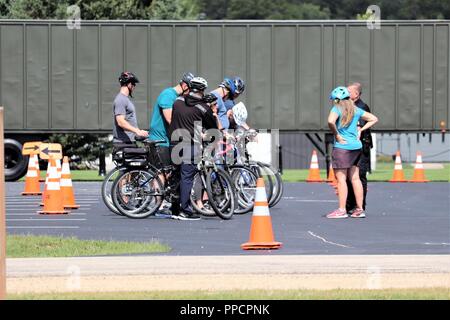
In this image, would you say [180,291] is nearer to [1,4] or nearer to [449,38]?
[449,38]

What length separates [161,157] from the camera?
1811 centimetres

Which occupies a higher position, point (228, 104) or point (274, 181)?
point (228, 104)

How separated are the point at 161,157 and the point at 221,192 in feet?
3.22

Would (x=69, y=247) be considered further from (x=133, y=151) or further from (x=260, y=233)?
(x=133, y=151)

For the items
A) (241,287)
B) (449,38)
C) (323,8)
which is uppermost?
(323,8)

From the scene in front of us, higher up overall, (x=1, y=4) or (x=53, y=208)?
(x=1, y=4)

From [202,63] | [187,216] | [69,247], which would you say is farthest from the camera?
[202,63]

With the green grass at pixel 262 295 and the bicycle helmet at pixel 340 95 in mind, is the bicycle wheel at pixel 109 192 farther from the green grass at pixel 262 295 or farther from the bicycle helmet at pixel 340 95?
the green grass at pixel 262 295

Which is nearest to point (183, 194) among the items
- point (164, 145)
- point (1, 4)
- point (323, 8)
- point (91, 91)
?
point (164, 145)

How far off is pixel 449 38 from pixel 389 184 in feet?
16.0

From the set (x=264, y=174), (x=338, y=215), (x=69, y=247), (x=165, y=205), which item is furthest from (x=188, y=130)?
(x=69, y=247)

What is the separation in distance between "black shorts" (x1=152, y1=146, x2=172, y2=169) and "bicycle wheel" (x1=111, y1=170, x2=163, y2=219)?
201mm

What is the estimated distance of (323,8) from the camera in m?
145

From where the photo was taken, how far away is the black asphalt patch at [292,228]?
14.0 meters
